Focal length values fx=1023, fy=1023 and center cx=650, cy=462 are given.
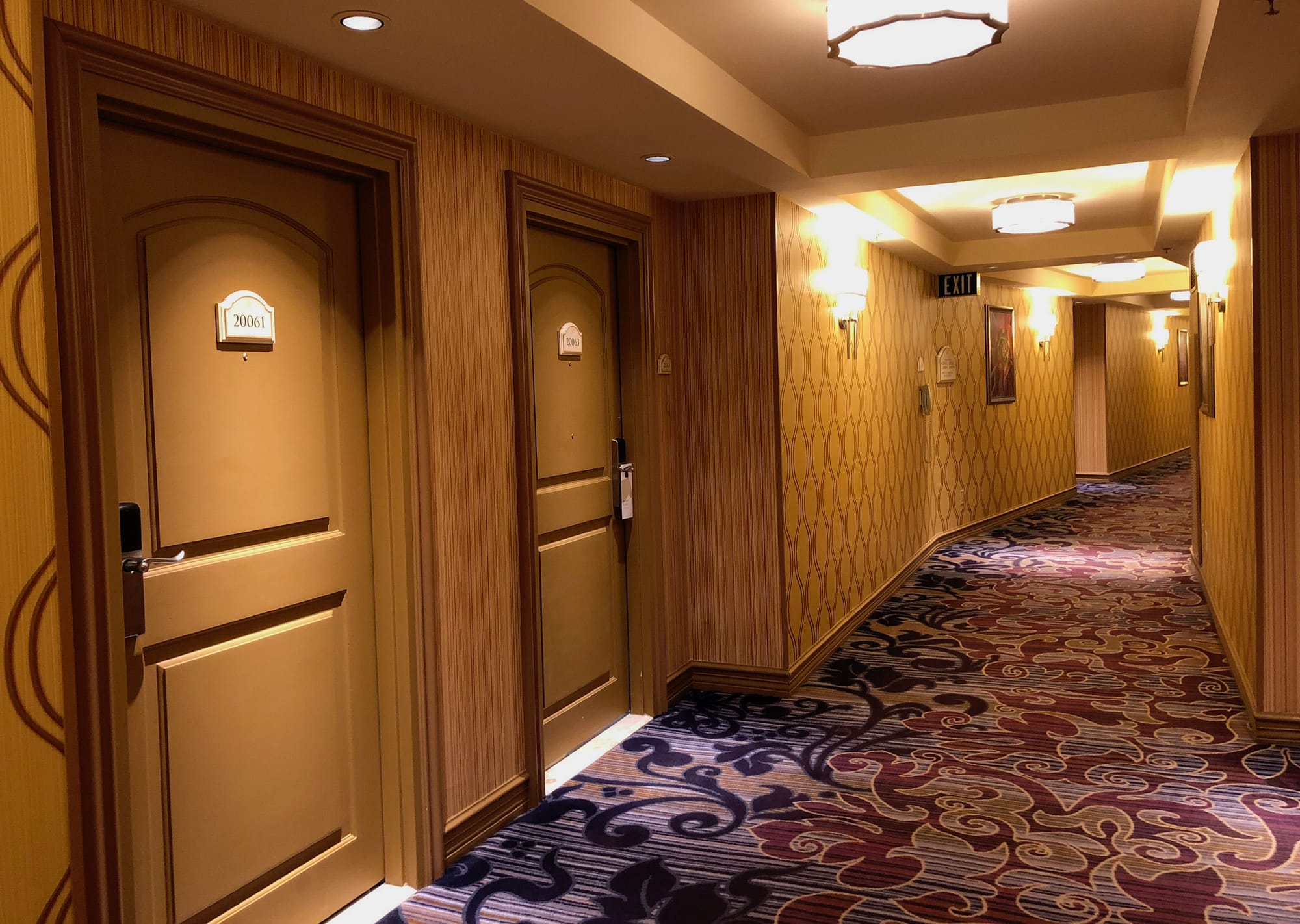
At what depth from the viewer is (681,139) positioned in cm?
362

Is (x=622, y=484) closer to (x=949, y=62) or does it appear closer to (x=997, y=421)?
(x=949, y=62)

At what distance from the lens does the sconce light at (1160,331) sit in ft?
50.9

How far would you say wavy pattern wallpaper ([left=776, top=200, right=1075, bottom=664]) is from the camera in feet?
16.4

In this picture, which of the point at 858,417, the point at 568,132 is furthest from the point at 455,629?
the point at 858,417

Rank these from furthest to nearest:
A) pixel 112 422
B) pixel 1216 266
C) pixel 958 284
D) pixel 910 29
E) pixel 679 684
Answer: pixel 958 284 → pixel 1216 266 → pixel 679 684 → pixel 910 29 → pixel 112 422

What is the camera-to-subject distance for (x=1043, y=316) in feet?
36.4

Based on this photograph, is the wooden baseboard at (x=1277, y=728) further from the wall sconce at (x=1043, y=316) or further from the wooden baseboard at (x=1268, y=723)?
the wall sconce at (x=1043, y=316)

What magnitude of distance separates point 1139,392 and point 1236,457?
1122 cm

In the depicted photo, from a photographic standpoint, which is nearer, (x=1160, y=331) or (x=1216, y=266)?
(x=1216, y=266)

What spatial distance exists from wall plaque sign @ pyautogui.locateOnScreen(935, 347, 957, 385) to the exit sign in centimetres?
51

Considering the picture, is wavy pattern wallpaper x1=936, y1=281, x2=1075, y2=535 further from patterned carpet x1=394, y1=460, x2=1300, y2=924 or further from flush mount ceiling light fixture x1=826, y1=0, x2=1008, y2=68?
flush mount ceiling light fixture x1=826, y1=0, x2=1008, y2=68

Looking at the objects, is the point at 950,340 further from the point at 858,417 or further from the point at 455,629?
the point at 455,629

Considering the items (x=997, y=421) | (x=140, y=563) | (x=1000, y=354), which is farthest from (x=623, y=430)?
(x=1000, y=354)

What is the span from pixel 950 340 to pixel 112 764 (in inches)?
312
